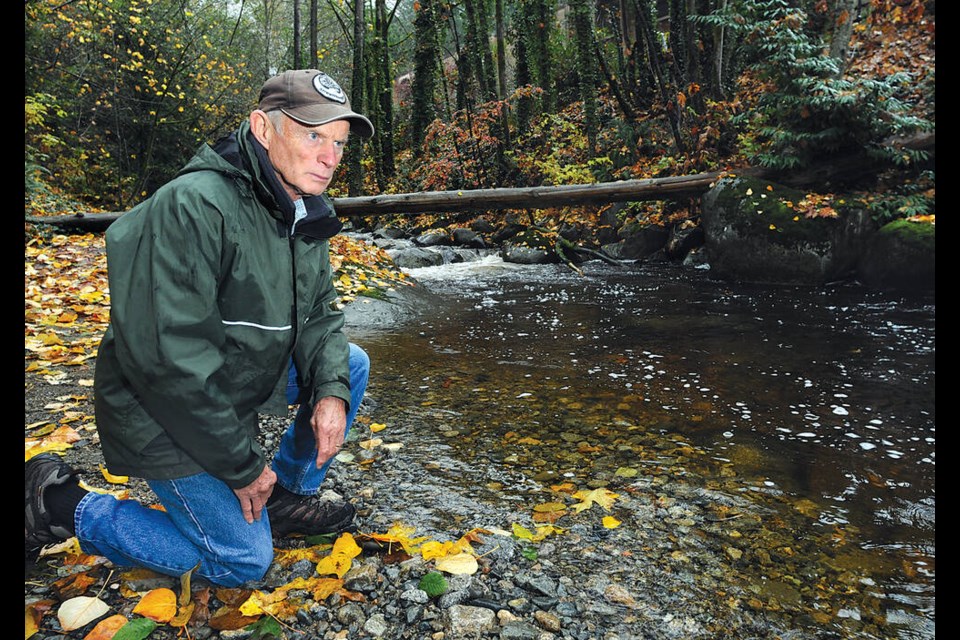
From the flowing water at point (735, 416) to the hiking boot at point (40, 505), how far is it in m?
1.49

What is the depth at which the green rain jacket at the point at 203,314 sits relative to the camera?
1779 millimetres

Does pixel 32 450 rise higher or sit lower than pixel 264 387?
lower

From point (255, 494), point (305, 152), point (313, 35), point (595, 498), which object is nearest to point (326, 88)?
point (305, 152)

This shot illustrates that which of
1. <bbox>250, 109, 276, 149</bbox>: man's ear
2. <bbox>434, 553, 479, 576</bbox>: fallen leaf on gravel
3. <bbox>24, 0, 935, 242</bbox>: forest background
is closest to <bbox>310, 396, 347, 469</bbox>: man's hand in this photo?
<bbox>434, 553, 479, 576</bbox>: fallen leaf on gravel

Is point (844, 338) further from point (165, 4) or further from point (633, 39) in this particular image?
point (165, 4)

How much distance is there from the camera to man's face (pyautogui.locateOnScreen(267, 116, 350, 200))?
213 centimetres

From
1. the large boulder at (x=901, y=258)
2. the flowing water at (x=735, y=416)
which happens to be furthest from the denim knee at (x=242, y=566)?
the large boulder at (x=901, y=258)

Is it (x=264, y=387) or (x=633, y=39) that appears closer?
(x=264, y=387)

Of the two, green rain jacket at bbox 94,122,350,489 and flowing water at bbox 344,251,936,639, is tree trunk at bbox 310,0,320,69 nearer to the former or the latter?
flowing water at bbox 344,251,936,639

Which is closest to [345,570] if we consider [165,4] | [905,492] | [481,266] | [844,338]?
[905,492]

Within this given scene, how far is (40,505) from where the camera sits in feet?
6.88

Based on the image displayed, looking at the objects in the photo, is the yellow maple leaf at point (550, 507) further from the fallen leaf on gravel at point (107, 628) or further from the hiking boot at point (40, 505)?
the hiking boot at point (40, 505)

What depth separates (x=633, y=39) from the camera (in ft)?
55.9
